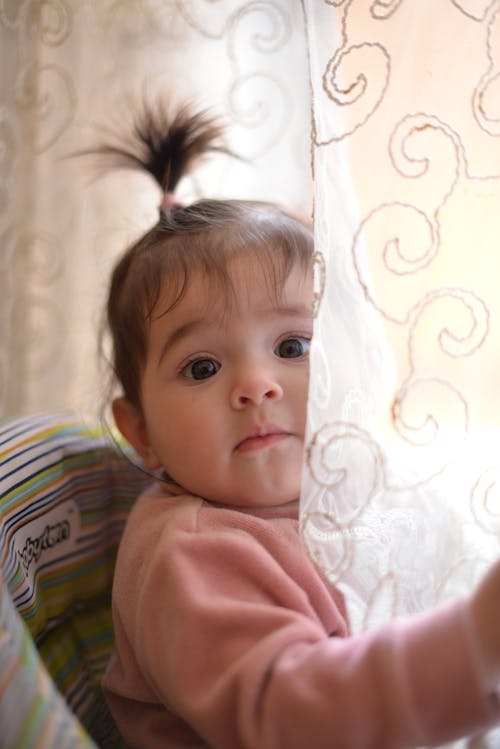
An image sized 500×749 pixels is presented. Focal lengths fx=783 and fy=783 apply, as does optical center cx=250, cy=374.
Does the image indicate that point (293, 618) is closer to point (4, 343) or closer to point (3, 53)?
point (4, 343)

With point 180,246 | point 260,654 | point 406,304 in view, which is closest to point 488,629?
point 260,654

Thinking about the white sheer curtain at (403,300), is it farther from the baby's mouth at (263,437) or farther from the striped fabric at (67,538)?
the striped fabric at (67,538)

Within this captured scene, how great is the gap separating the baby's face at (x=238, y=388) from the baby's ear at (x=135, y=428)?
119 mm

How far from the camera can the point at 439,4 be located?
76 cm

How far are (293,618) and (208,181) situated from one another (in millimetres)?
818

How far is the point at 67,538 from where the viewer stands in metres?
1.12

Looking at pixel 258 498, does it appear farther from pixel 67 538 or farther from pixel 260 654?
pixel 67 538

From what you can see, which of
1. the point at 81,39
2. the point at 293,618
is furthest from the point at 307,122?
the point at 293,618

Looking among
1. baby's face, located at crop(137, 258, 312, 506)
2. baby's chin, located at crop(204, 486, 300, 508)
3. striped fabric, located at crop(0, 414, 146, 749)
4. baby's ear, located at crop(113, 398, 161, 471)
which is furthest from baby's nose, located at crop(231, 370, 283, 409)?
striped fabric, located at crop(0, 414, 146, 749)

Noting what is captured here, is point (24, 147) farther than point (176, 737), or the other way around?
point (24, 147)

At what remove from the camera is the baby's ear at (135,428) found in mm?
1084

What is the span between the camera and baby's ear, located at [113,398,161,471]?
1084mm

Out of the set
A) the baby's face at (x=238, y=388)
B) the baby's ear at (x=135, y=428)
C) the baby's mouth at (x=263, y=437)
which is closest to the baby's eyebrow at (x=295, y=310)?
the baby's face at (x=238, y=388)

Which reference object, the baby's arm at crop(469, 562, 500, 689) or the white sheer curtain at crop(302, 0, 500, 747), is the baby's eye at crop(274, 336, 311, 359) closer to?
the white sheer curtain at crop(302, 0, 500, 747)
